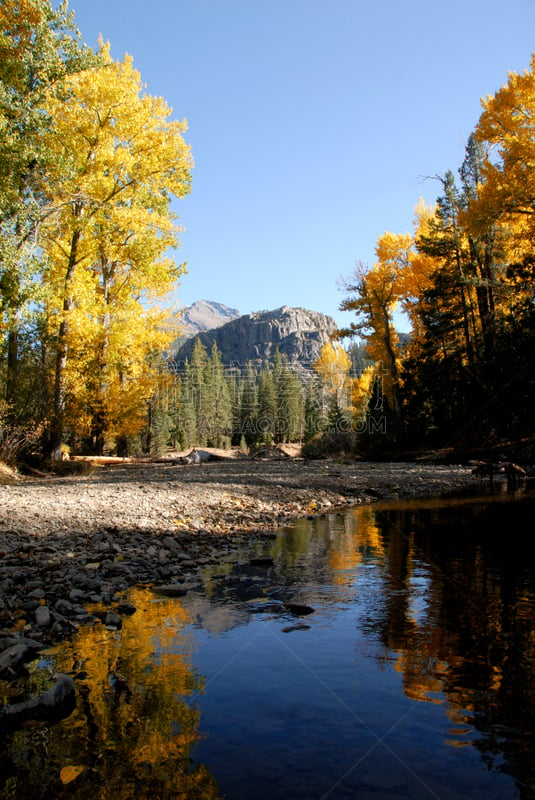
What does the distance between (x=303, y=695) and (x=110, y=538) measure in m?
4.17

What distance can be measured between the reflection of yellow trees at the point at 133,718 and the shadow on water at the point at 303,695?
10 millimetres

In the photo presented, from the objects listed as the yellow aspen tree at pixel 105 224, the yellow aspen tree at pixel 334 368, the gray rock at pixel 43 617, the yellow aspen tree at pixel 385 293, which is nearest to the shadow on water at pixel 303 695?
the gray rock at pixel 43 617

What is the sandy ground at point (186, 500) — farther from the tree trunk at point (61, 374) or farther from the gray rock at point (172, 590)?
the gray rock at point (172, 590)

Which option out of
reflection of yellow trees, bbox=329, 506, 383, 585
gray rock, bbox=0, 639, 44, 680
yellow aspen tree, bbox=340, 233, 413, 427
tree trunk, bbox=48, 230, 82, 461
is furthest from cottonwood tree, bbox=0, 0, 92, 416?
yellow aspen tree, bbox=340, 233, 413, 427

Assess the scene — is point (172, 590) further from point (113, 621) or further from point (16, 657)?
point (16, 657)

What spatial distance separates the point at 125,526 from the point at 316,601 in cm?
345

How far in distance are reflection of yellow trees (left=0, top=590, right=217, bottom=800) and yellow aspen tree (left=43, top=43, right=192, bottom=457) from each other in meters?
11.4

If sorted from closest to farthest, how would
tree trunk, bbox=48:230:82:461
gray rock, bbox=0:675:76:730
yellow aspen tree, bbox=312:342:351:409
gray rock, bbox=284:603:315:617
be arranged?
gray rock, bbox=0:675:76:730 → gray rock, bbox=284:603:315:617 → tree trunk, bbox=48:230:82:461 → yellow aspen tree, bbox=312:342:351:409

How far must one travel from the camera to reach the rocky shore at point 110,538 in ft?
14.7

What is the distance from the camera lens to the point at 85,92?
1514 cm

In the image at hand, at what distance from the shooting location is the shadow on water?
244 cm

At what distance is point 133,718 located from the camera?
9.61 feet

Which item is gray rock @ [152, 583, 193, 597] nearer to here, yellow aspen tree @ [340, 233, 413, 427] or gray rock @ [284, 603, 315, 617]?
gray rock @ [284, 603, 315, 617]

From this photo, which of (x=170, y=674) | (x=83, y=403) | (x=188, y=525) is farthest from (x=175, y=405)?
(x=170, y=674)
